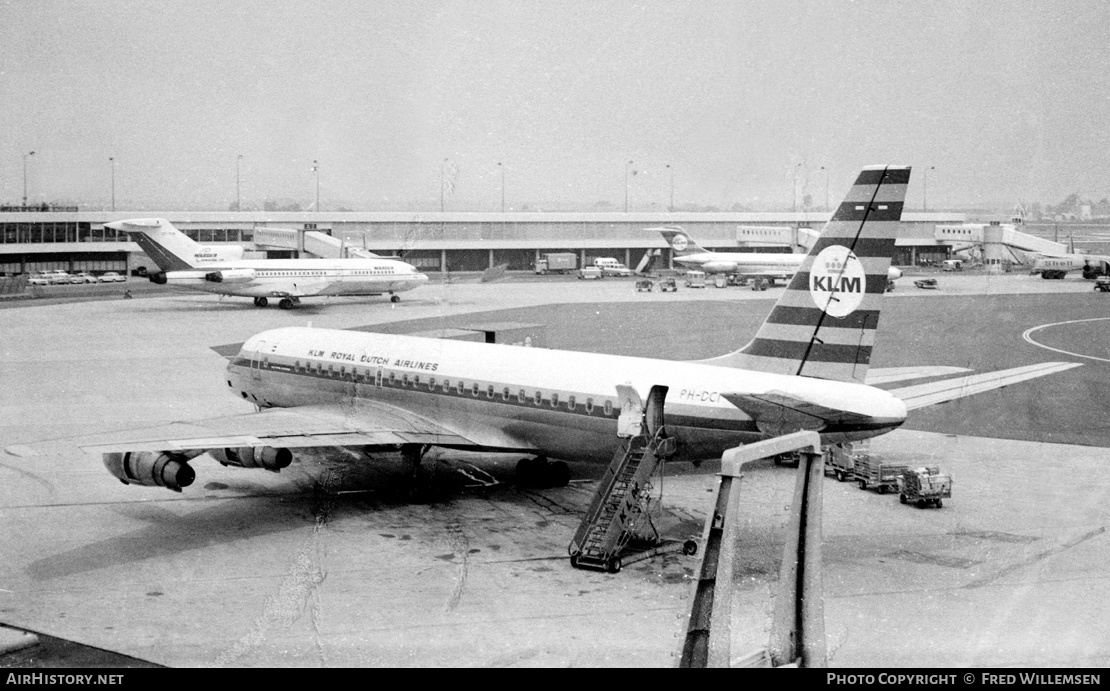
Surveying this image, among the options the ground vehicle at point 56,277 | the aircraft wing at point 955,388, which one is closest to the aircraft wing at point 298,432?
the aircraft wing at point 955,388

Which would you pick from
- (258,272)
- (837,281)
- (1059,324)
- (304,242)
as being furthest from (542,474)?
(304,242)

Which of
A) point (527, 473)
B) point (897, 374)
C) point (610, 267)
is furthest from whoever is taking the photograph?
point (610, 267)

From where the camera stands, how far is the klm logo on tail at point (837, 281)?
23.5m

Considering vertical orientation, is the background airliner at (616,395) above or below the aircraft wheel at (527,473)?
above

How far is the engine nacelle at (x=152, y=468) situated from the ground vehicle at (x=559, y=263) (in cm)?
7832

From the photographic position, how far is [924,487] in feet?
81.3

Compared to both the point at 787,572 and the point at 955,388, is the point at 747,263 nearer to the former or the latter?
the point at 955,388

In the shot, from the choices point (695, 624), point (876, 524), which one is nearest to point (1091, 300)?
point (876, 524)

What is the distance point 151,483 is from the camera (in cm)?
2186

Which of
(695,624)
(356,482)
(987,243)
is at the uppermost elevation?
(987,243)

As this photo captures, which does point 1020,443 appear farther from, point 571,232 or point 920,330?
point 571,232

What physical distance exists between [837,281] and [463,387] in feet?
31.9

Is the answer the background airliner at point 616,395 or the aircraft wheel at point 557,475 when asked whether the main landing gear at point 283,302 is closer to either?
the background airliner at point 616,395

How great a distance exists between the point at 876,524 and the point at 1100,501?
6.40m
